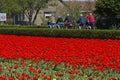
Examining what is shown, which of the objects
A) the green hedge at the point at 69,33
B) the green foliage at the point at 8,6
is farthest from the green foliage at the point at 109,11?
the green foliage at the point at 8,6

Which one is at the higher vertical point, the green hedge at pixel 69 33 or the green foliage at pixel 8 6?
the green foliage at pixel 8 6

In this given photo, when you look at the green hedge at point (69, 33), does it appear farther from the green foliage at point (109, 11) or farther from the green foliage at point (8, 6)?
the green foliage at point (8, 6)

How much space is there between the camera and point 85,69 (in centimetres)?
914

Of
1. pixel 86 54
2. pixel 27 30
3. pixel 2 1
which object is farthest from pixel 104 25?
pixel 2 1

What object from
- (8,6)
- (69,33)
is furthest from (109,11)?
(8,6)

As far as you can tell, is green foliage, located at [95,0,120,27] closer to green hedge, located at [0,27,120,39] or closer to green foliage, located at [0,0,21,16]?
green hedge, located at [0,27,120,39]

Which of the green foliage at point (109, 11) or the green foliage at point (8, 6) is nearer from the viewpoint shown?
the green foliage at point (109, 11)

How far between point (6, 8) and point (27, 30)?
1451 inches

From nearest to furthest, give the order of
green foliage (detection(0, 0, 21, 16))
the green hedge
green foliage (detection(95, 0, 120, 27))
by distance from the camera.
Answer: the green hedge < green foliage (detection(95, 0, 120, 27)) < green foliage (detection(0, 0, 21, 16))

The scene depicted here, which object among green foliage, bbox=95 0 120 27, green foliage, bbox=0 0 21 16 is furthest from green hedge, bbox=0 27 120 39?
→ green foliage, bbox=0 0 21 16

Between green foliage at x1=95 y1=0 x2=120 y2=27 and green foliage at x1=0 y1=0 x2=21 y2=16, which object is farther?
green foliage at x1=0 y1=0 x2=21 y2=16

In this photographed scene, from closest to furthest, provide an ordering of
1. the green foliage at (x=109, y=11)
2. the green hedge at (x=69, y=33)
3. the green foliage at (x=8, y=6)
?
the green hedge at (x=69, y=33), the green foliage at (x=109, y=11), the green foliage at (x=8, y=6)

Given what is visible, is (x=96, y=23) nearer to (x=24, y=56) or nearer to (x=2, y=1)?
(x=24, y=56)

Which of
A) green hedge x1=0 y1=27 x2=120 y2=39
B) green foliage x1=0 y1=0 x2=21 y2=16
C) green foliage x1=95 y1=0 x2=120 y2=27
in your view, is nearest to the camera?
green hedge x1=0 y1=27 x2=120 y2=39
